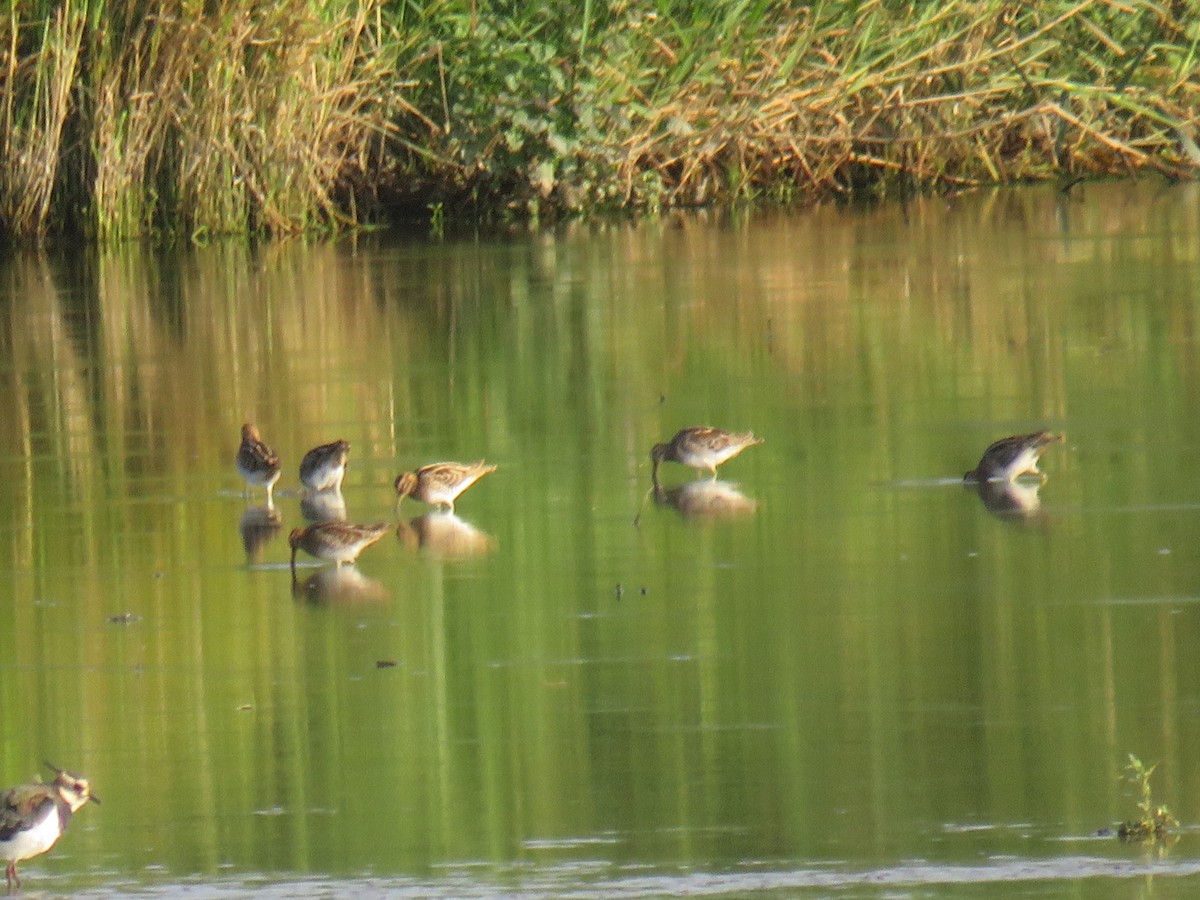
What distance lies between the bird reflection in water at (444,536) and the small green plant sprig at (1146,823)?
3466 millimetres

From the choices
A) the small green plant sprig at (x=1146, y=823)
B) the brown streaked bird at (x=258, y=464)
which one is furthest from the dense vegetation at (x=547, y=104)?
the small green plant sprig at (x=1146, y=823)

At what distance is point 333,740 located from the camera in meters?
6.26

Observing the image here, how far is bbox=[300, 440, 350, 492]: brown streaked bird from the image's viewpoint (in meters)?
9.54

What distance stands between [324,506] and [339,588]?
1.43 m

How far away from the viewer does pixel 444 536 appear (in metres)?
8.83

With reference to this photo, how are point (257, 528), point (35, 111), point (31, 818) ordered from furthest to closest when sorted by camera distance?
point (35, 111), point (257, 528), point (31, 818)

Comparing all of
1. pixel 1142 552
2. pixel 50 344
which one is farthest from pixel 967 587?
pixel 50 344

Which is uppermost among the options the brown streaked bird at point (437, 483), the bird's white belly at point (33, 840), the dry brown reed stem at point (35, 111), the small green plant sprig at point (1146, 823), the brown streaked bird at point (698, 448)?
the dry brown reed stem at point (35, 111)

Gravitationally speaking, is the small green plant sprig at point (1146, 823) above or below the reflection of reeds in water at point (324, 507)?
below

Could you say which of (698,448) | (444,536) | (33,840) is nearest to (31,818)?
(33,840)

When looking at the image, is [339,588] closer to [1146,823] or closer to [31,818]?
[31,818]

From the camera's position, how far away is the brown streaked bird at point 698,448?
960cm

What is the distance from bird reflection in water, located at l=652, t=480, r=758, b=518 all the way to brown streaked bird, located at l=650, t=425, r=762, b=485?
82 millimetres

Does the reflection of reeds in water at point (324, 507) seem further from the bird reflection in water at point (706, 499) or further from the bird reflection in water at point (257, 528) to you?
the bird reflection in water at point (706, 499)
